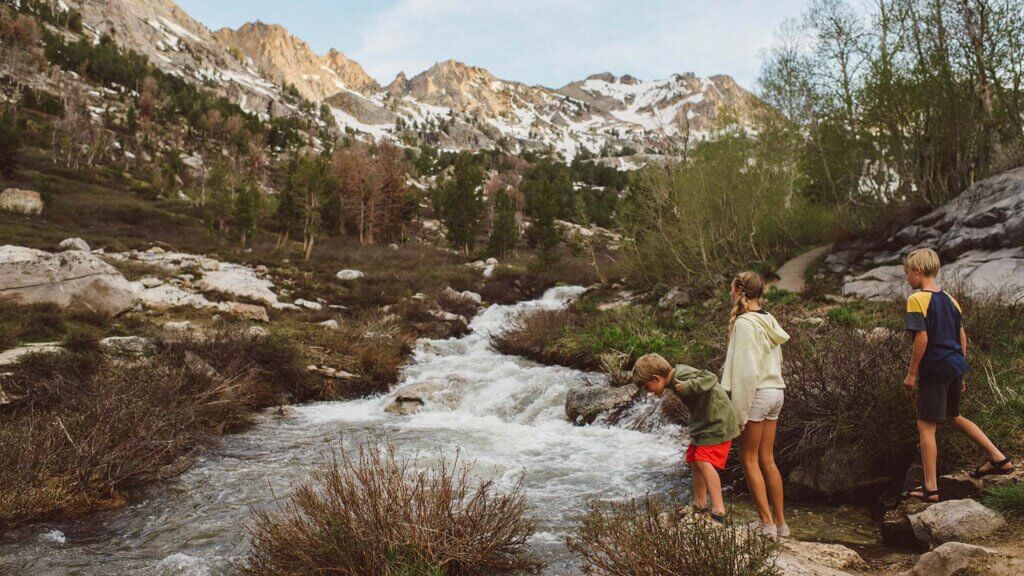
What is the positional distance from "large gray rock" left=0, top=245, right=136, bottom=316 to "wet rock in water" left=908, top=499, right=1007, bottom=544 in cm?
1392

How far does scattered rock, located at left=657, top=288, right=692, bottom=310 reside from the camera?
16.3 metres

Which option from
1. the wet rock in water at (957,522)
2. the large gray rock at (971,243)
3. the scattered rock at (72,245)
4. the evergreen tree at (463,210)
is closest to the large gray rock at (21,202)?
the scattered rock at (72,245)

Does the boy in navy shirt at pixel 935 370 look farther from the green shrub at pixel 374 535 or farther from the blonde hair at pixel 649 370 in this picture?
the green shrub at pixel 374 535

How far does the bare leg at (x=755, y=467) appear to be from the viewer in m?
3.88

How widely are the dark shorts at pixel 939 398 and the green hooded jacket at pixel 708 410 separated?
1.42 m

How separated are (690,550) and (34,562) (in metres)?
5.05

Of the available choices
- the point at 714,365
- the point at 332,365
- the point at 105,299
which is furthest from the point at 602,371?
the point at 105,299

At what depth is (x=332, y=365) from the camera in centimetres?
1180

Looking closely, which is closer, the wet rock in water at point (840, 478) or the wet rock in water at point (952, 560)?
the wet rock in water at point (952, 560)

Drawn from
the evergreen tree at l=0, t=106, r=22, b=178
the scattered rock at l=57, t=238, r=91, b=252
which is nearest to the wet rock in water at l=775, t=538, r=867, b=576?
the scattered rock at l=57, t=238, r=91, b=252

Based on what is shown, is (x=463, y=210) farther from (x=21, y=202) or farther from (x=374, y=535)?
(x=374, y=535)

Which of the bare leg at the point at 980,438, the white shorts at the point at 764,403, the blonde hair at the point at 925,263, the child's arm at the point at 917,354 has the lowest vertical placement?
the bare leg at the point at 980,438

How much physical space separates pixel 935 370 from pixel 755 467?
1521 millimetres

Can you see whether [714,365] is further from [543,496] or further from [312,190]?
[312,190]
